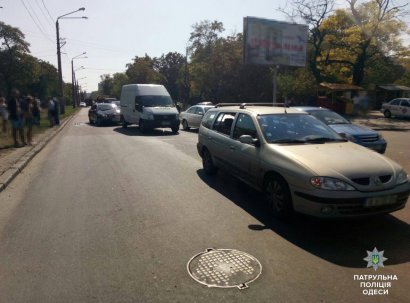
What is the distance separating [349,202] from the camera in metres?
4.52

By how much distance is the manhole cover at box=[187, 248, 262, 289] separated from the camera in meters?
3.67

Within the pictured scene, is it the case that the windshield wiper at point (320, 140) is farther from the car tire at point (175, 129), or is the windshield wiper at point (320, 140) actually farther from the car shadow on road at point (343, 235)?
the car tire at point (175, 129)

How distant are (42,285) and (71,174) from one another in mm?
5242

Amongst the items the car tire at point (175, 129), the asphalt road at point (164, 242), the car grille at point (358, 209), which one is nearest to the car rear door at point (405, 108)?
the car tire at point (175, 129)

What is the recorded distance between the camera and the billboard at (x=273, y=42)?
2458cm

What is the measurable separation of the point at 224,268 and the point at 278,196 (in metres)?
1.71

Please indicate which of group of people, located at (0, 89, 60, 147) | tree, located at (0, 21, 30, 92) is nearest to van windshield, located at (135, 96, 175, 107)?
group of people, located at (0, 89, 60, 147)

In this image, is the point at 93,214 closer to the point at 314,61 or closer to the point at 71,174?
the point at 71,174

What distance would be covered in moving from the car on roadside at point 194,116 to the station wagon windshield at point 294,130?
442 inches

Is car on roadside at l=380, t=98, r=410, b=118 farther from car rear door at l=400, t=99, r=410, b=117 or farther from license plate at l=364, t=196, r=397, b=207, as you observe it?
license plate at l=364, t=196, r=397, b=207

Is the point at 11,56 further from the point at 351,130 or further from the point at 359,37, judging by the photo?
the point at 351,130

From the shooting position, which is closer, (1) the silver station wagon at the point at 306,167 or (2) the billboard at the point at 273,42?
(1) the silver station wagon at the point at 306,167

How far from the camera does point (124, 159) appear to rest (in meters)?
10.3

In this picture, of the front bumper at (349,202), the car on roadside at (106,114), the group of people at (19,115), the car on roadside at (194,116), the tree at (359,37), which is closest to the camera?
the front bumper at (349,202)
